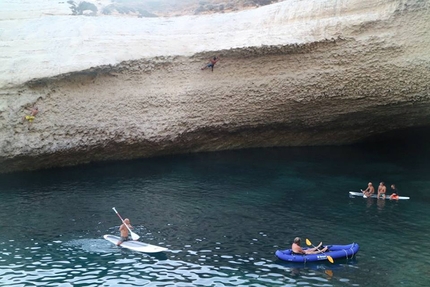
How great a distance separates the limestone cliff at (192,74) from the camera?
899 inches

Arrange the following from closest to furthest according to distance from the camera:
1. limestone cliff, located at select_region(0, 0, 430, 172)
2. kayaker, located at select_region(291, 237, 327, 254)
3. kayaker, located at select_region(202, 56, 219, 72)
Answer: kayaker, located at select_region(291, 237, 327, 254), limestone cliff, located at select_region(0, 0, 430, 172), kayaker, located at select_region(202, 56, 219, 72)

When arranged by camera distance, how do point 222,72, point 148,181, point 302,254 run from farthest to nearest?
point 222,72 < point 148,181 < point 302,254

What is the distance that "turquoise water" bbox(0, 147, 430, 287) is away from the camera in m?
13.8

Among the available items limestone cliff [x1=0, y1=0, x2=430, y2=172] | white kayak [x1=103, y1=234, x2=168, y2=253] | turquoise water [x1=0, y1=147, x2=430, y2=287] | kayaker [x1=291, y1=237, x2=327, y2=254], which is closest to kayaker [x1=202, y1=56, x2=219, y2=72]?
limestone cliff [x1=0, y1=0, x2=430, y2=172]

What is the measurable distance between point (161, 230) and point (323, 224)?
580 cm

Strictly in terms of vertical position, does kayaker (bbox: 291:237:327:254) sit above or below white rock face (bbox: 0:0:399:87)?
below

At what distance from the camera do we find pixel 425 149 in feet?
100

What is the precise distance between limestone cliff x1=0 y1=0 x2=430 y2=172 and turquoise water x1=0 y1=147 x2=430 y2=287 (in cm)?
195

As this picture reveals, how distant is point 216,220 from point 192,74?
9274 mm

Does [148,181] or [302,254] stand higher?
[148,181]

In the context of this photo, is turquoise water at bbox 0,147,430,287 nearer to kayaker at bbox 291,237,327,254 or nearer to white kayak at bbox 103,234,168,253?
white kayak at bbox 103,234,168,253

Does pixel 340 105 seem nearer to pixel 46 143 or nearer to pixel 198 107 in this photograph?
pixel 198 107

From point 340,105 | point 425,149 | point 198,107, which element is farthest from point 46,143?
point 425,149

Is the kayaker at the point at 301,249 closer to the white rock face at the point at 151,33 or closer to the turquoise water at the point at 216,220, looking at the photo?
the turquoise water at the point at 216,220
